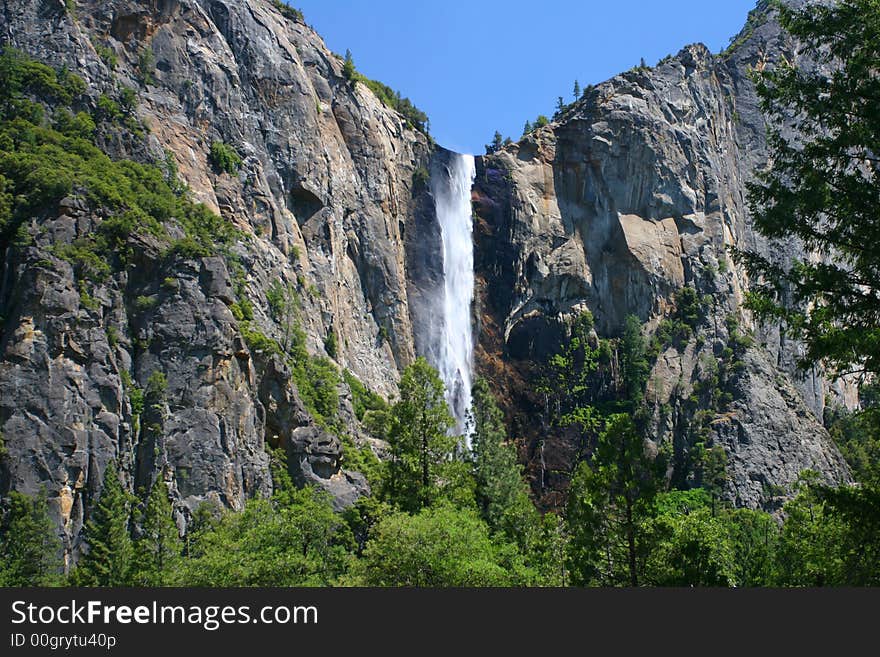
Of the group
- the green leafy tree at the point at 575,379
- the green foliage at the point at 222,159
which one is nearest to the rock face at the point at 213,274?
the green foliage at the point at 222,159

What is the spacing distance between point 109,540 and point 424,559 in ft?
50.3

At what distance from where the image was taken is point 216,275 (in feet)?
158

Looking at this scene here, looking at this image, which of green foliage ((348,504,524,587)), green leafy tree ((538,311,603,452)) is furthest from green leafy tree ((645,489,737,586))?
green leafy tree ((538,311,603,452))

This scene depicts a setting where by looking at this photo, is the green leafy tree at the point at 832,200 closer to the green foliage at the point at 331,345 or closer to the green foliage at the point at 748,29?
the green foliage at the point at 331,345

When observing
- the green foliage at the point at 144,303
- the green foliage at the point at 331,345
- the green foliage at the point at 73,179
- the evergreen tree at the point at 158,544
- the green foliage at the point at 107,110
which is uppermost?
the green foliage at the point at 107,110

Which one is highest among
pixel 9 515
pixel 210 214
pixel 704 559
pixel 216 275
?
pixel 210 214

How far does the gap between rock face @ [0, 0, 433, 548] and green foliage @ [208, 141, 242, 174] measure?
57 centimetres

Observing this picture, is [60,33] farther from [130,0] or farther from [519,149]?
[519,149]

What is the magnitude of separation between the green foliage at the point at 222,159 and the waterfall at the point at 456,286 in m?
23.9

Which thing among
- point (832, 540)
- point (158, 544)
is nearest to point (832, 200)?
point (832, 540)

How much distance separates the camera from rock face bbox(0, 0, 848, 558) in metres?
41.6

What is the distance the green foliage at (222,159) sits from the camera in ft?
205

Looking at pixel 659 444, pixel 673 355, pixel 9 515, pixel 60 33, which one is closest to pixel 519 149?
pixel 673 355

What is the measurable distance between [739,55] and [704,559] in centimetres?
8555
